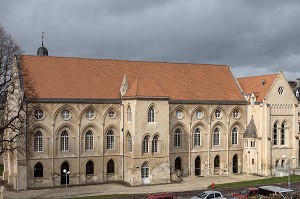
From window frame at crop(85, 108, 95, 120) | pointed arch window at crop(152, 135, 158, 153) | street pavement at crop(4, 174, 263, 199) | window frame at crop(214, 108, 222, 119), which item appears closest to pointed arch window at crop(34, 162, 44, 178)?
street pavement at crop(4, 174, 263, 199)

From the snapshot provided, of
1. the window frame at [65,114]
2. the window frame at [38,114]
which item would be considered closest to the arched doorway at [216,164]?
the window frame at [65,114]

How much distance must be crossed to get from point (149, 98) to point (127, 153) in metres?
7.69

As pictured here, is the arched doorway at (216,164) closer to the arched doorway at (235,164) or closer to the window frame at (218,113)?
the arched doorway at (235,164)

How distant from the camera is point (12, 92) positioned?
43.7m

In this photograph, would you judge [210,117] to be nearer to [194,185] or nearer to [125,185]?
[194,185]

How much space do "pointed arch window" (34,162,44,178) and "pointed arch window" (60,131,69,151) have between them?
3279mm

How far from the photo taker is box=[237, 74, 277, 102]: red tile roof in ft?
208

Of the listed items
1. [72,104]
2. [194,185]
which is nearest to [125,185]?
[194,185]

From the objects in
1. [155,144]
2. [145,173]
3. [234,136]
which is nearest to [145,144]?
[155,144]

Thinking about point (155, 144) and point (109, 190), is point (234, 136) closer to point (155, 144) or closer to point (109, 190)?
point (155, 144)

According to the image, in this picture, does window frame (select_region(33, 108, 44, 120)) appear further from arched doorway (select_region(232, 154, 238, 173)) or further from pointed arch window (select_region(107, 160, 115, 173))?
arched doorway (select_region(232, 154, 238, 173))

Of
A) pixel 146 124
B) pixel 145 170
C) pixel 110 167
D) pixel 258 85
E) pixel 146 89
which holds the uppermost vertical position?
pixel 258 85

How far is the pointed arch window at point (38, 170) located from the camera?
2088 inches

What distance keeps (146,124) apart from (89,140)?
7.66 metres
